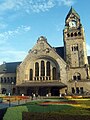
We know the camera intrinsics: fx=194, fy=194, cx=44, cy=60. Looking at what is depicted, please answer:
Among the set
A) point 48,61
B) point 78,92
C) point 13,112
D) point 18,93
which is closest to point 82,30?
point 48,61

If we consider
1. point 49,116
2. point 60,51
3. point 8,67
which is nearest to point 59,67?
point 60,51

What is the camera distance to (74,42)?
5981 centimetres

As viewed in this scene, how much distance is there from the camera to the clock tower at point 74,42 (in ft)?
188

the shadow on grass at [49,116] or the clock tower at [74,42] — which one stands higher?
the clock tower at [74,42]

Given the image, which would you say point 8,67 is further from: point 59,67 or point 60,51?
point 59,67

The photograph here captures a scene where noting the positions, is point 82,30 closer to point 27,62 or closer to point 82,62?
point 82,62

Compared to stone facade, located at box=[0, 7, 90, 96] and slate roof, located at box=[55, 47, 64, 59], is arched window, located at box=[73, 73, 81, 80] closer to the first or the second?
stone facade, located at box=[0, 7, 90, 96]

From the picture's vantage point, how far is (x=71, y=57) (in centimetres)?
5822

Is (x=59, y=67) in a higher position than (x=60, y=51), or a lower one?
lower

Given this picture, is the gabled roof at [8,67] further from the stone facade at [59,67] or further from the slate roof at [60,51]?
the slate roof at [60,51]

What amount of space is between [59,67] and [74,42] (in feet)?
31.3

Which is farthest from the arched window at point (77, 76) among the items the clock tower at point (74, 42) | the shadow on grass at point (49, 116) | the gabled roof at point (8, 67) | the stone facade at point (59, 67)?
the shadow on grass at point (49, 116)

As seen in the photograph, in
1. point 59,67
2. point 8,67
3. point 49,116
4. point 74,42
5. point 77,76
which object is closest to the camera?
point 49,116

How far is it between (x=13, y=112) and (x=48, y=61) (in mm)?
42430
